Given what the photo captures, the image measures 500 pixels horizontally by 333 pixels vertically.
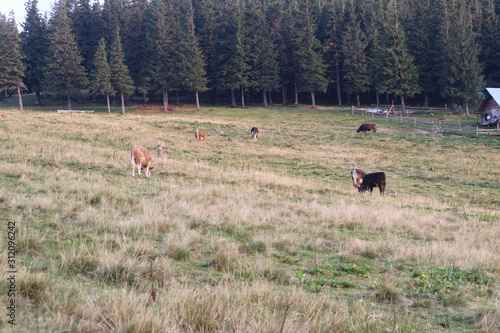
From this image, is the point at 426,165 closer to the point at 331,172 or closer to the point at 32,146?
the point at 331,172

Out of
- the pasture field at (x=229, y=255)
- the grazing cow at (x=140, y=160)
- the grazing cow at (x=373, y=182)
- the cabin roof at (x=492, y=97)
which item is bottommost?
the grazing cow at (x=373, y=182)

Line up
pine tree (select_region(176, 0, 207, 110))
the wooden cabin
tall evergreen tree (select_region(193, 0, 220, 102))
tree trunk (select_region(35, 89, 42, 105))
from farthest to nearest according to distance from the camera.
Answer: tall evergreen tree (select_region(193, 0, 220, 102)) → tree trunk (select_region(35, 89, 42, 105)) → pine tree (select_region(176, 0, 207, 110)) → the wooden cabin

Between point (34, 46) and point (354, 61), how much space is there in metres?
60.1

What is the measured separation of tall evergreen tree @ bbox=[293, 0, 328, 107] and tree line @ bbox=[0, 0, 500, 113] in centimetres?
19

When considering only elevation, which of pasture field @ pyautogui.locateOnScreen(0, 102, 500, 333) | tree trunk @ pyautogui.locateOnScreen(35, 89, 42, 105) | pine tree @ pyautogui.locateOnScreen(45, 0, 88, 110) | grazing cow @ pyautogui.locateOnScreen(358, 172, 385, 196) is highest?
pine tree @ pyautogui.locateOnScreen(45, 0, 88, 110)

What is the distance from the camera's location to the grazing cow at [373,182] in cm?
1781

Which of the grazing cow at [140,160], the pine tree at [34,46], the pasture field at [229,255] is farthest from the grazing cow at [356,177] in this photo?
the pine tree at [34,46]

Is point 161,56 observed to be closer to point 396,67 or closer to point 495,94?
point 396,67

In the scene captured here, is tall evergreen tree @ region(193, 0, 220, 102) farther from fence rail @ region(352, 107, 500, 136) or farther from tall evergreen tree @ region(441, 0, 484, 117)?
tall evergreen tree @ region(441, 0, 484, 117)

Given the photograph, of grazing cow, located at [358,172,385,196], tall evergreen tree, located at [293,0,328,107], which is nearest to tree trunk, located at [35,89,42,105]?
tall evergreen tree, located at [293,0,328,107]

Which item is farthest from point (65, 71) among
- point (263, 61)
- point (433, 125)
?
point (433, 125)

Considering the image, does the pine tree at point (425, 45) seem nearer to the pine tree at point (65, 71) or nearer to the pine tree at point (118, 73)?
the pine tree at point (118, 73)

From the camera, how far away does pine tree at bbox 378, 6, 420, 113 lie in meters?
63.2

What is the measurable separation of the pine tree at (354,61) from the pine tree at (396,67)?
274 inches
